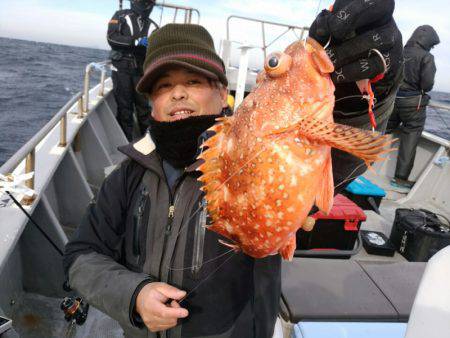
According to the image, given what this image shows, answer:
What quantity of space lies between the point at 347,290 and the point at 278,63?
2.05 m

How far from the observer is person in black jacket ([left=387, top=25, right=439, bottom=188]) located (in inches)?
253

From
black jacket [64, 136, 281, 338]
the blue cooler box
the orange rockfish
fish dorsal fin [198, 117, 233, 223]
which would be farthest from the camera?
the blue cooler box

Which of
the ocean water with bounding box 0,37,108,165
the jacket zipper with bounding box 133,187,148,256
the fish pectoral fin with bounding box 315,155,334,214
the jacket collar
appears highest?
the fish pectoral fin with bounding box 315,155,334,214

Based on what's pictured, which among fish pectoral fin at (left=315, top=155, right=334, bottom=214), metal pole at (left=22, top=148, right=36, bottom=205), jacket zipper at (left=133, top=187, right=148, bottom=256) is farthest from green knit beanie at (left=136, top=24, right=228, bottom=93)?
metal pole at (left=22, top=148, right=36, bottom=205)

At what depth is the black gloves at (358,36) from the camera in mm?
1240

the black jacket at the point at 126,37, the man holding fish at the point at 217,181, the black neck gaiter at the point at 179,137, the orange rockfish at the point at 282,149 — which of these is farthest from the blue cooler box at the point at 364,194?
the black jacket at the point at 126,37

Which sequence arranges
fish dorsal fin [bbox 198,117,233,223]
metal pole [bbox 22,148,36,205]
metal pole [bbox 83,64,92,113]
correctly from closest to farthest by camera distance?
fish dorsal fin [bbox 198,117,233,223] → metal pole [bbox 22,148,36,205] → metal pole [bbox 83,64,92,113]

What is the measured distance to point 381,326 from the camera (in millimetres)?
2254

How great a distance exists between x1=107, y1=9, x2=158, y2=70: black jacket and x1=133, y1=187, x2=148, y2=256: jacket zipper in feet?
18.8

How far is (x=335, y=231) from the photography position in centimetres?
388

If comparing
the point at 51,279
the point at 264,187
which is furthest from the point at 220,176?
the point at 51,279

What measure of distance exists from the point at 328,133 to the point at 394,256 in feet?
13.4

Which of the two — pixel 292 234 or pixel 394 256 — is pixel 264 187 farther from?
pixel 394 256

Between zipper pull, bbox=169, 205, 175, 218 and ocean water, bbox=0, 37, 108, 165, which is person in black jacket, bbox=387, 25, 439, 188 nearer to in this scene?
zipper pull, bbox=169, 205, 175, 218
